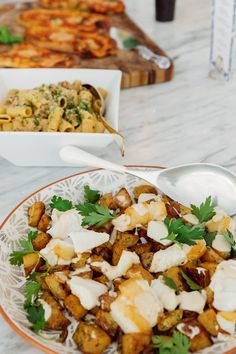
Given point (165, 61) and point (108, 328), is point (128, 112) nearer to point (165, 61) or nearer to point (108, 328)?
point (165, 61)

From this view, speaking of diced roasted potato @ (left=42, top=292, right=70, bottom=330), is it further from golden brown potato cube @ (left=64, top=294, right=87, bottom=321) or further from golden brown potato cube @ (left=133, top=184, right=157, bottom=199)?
golden brown potato cube @ (left=133, top=184, right=157, bottom=199)

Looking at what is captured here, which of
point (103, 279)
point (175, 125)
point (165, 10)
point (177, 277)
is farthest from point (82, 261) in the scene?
point (165, 10)

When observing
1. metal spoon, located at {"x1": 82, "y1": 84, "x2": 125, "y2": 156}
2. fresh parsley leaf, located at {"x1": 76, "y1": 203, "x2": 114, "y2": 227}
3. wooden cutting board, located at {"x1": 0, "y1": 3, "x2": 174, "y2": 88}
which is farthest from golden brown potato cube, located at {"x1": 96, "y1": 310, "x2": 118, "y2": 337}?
wooden cutting board, located at {"x1": 0, "y1": 3, "x2": 174, "y2": 88}

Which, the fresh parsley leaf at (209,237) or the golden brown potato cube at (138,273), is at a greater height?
the golden brown potato cube at (138,273)

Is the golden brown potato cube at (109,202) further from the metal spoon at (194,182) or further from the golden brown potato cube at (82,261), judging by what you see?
the golden brown potato cube at (82,261)

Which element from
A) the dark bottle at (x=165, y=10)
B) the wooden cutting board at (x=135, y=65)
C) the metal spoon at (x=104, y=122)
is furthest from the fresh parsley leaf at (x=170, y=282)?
the dark bottle at (x=165, y=10)

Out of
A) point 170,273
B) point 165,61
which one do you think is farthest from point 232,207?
point 165,61
